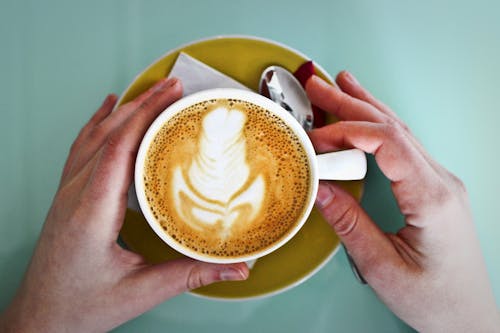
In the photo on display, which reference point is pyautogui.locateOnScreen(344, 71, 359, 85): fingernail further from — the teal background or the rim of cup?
the rim of cup

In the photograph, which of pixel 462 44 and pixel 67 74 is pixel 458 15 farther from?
pixel 67 74

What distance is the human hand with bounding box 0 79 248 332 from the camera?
2.15ft

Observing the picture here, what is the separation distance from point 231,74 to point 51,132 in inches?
15.1

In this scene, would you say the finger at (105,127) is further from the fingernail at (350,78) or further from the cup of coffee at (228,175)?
the fingernail at (350,78)

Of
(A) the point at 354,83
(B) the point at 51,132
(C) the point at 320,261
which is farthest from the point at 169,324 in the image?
(A) the point at 354,83

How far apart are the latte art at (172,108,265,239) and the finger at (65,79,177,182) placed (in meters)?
0.14

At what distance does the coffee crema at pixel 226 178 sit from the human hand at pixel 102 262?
0.05 meters

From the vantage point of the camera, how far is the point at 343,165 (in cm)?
61

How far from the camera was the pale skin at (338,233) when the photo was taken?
2.18ft

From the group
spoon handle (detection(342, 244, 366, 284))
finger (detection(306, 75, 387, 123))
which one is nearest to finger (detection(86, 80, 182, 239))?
finger (detection(306, 75, 387, 123))

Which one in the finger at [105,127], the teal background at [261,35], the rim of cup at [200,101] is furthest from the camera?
the teal background at [261,35]

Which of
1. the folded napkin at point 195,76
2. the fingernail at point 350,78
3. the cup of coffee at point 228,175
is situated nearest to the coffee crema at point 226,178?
the cup of coffee at point 228,175

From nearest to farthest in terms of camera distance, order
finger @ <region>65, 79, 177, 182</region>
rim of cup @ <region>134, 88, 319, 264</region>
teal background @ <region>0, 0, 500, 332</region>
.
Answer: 1. rim of cup @ <region>134, 88, 319, 264</region>
2. finger @ <region>65, 79, 177, 182</region>
3. teal background @ <region>0, 0, 500, 332</region>

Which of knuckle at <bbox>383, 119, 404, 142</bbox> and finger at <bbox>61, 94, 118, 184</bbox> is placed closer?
knuckle at <bbox>383, 119, 404, 142</bbox>
